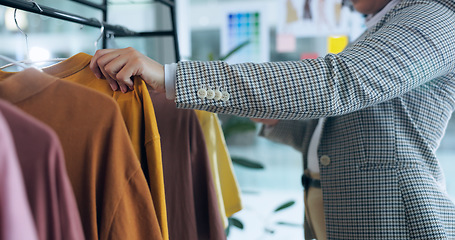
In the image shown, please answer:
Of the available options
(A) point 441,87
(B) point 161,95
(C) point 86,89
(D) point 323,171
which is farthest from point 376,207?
(C) point 86,89

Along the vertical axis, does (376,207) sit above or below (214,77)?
below

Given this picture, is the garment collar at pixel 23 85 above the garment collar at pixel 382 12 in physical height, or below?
below

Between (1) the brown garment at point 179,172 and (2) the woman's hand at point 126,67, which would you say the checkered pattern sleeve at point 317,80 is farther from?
(1) the brown garment at point 179,172

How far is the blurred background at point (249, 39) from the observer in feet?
6.54

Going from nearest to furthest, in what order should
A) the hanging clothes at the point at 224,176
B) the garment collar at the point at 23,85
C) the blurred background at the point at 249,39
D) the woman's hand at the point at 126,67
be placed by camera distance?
the garment collar at the point at 23,85 → the woman's hand at the point at 126,67 → the hanging clothes at the point at 224,176 → the blurred background at the point at 249,39

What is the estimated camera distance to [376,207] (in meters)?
0.90

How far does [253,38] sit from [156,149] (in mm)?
1559

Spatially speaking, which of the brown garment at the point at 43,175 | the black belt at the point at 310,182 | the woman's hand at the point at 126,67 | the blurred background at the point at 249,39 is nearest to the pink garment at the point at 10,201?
the brown garment at the point at 43,175

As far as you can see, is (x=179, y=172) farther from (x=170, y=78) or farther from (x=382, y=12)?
(x=382, y=12)

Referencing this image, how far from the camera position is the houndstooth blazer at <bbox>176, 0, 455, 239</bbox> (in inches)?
27.2

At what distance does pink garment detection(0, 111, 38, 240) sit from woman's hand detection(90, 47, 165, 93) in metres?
0.33

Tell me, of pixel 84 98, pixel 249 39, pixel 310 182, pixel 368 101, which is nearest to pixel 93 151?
pixel 84 98

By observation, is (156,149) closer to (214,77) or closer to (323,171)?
(214,77)

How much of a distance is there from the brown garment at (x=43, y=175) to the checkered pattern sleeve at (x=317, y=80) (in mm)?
272
